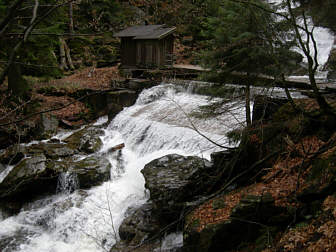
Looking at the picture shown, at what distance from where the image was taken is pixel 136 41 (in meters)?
20.0

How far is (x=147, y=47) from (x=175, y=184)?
45.6 ft

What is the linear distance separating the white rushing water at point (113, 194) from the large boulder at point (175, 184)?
667mm

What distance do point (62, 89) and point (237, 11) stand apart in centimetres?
1290

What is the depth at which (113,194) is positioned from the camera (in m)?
9.32

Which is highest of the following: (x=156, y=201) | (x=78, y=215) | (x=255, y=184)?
(x=255, y=184)

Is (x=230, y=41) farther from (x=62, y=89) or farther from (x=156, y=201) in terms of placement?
(x=62, y=89)

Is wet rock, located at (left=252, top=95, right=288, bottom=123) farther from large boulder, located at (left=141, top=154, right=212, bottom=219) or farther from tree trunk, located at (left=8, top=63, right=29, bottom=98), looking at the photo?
tree trunk, located at (left=8, top=63, right=29, bottom=98)

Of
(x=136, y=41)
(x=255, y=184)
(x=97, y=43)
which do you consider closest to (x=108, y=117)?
(x=136, y=41)

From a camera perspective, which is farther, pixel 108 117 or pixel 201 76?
pixel 108 117

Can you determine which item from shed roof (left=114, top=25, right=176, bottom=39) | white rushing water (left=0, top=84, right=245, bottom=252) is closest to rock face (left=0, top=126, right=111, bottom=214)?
white rushing water (left=0, top=84, right=245, bottom=252)

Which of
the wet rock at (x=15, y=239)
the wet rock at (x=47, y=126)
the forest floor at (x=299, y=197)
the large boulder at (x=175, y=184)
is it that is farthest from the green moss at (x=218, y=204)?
the wet rock at (x=47, y=126)

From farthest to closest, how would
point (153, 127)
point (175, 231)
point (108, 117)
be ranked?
1. point (108, 117)
2. point (153, 127)
3. point (175, 231)

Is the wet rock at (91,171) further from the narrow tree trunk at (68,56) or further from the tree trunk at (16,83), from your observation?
the narrow tree trunk at (68,56)

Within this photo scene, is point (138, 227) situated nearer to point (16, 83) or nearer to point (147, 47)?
point (16, 83)
